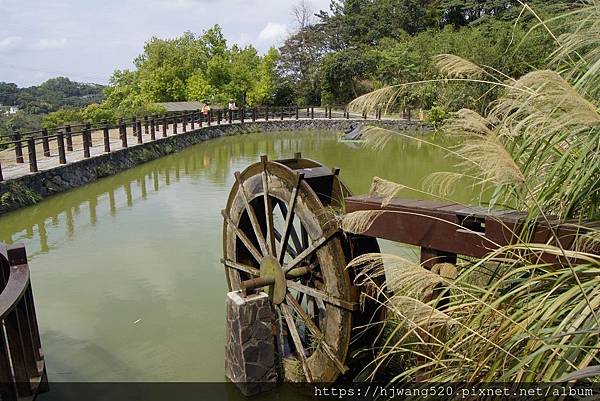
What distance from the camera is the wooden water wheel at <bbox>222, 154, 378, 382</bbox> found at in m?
3.84

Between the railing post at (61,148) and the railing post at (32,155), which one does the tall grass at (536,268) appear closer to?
the railing post at (32,155)

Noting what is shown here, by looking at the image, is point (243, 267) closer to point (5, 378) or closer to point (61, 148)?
point (5, 378)

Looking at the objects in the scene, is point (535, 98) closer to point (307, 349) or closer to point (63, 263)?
point (307, 349)

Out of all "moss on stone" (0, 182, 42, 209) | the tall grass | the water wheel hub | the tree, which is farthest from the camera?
the tree

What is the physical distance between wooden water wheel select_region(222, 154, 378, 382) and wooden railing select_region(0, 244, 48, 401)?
1.81 meters

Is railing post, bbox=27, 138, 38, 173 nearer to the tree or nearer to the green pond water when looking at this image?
the green pond water

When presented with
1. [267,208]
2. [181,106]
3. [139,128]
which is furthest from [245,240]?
[181,106]

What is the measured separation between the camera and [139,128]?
1783 centimetres

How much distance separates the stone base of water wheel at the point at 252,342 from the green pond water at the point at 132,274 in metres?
0.46

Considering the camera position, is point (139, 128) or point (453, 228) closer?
point (453, 228)

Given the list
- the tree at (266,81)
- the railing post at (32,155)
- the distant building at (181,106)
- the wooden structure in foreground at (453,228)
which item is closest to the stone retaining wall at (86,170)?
the railing post at (32,155)

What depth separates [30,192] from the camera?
10.4m

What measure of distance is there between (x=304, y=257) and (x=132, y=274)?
356cm

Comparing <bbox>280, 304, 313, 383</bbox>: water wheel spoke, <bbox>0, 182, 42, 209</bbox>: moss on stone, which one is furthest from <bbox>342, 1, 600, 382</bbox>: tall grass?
<bbox>0, 182, 42, 209</bbox>: moss on stone
